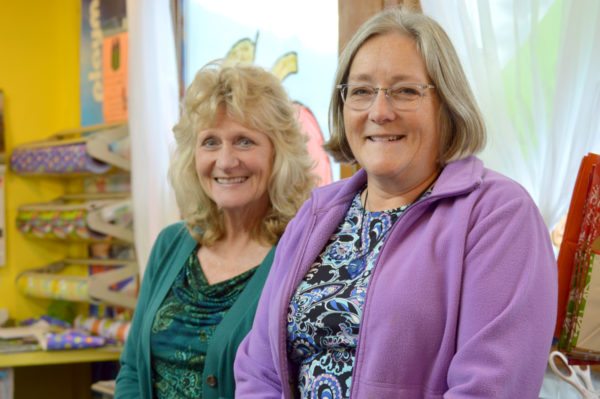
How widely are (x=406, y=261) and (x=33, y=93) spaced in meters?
3.60

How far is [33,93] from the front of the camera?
14.7 feet

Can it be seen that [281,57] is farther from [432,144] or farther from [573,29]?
[432,144]

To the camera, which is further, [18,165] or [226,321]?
[18,165]

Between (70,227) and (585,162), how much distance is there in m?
2.74

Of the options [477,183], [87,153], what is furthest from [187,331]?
[87,153]

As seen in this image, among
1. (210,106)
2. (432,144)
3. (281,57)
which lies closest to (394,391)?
(432,144)

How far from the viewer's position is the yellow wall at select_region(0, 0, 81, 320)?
4.34 meters

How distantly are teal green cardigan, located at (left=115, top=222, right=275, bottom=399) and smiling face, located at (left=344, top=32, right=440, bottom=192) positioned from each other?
24.2 inches

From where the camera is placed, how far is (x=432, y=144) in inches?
57.7

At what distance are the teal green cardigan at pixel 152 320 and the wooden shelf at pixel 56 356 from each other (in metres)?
1.35

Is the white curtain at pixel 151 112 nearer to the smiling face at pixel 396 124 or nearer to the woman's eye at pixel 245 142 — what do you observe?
the woman's eye at pixel 245 142

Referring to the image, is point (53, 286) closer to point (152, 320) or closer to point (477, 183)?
point (152, 320)

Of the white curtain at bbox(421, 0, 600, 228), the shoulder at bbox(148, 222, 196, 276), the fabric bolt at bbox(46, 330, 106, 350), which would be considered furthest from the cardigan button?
the fabric bolt at bbox(46, 330, 106, 350)

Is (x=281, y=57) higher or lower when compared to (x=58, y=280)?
higher
